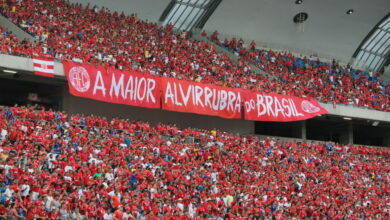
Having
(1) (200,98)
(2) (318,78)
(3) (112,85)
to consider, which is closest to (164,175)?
(3) (112,85)

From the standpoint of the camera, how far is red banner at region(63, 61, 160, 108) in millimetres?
27406

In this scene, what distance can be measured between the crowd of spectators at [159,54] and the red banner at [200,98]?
1.20m

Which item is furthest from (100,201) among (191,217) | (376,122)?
(376,122)

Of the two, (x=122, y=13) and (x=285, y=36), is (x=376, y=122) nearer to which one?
(x=285, y=36)

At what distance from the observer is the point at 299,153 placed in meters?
32.3

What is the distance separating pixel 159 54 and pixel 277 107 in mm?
6973

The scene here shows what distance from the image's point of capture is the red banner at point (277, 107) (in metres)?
33.0

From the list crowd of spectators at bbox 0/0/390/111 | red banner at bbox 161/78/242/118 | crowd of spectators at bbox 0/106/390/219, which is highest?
crowd of spectators at bbox 0/0/390/111

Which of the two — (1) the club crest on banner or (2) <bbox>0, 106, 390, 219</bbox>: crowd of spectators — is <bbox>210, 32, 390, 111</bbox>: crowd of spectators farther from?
(1) the club crest on banner

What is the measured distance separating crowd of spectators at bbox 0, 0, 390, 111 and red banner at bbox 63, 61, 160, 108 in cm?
82

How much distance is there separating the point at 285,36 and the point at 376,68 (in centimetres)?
998

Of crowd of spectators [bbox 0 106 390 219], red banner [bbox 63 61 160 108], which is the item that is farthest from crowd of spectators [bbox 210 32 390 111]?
red banner [bbox 63 61 160 108]

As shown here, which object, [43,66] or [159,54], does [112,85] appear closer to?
[43,66]

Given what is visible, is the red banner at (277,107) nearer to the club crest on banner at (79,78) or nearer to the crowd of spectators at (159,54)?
the crowd of spectators at (159,54)
